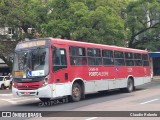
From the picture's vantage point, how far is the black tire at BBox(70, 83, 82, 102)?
1708 centimetres

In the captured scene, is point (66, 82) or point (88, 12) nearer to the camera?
point (66, 82)

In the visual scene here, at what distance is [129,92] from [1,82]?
1863 centimetres

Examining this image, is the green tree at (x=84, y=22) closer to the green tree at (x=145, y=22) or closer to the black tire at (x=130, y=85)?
the green tree at (x=145, y=22)

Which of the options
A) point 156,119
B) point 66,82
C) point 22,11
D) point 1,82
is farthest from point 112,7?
point 156,119

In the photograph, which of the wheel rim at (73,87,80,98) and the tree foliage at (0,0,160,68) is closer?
the wheel rim at (73,87,80,98)

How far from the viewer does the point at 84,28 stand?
30281mm

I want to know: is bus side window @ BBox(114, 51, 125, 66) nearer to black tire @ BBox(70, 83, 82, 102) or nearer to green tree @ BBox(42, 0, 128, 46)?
black tire @ BBox(70, 83, 82, 102)

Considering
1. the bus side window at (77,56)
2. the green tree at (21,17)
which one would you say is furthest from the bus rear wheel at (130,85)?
the green tree at (21,17)

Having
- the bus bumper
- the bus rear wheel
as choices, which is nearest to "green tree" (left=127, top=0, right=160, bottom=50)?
the bus rear wheel

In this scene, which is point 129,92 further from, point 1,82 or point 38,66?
point 1,82

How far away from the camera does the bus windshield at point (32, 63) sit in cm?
1565

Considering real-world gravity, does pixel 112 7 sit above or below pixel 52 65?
above

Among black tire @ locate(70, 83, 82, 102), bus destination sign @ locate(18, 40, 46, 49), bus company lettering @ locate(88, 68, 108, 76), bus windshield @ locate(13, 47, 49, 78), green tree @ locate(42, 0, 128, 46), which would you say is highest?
green tree @ locate(42, 0, 128, 46)

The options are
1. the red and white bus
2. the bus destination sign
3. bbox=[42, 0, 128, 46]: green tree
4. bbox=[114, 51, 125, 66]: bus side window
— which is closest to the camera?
the red and white bus
